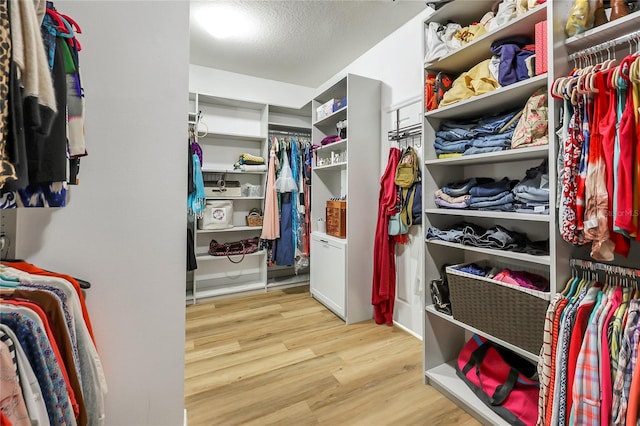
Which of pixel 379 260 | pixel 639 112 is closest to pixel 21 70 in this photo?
pixel 639 112

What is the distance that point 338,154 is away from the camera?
309 centimetres

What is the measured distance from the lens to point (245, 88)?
3.54 metres

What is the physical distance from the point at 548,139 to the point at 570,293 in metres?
0.64

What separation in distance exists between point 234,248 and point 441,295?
7.71ft

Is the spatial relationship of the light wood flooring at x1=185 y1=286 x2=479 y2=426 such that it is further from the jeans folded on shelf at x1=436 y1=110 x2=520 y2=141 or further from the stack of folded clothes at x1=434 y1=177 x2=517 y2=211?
the jeans folded on shelf at x1=436 y1=110 x2=520 y2=141

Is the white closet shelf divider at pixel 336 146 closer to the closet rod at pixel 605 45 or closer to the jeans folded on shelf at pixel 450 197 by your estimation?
the jeans folded on shelf at pixel 450 197

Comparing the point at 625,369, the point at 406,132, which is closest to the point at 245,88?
the point at 406,132

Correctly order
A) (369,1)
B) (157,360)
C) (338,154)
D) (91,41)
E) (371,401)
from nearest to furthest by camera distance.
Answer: (91,41) < (157,360) < (371,401) < (369,1) < (338,154)

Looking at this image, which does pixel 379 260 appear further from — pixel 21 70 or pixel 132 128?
pixel 21 70

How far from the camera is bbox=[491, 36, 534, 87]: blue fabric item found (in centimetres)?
139

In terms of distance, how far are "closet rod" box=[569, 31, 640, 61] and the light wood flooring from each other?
5.73 feet

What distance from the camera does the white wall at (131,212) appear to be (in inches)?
42.5

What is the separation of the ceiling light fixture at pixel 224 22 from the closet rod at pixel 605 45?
221 centimetres

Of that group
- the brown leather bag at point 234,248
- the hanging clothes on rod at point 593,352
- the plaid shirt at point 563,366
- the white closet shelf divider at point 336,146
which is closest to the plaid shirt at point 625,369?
the hanging clothes on rod at point 593,352
